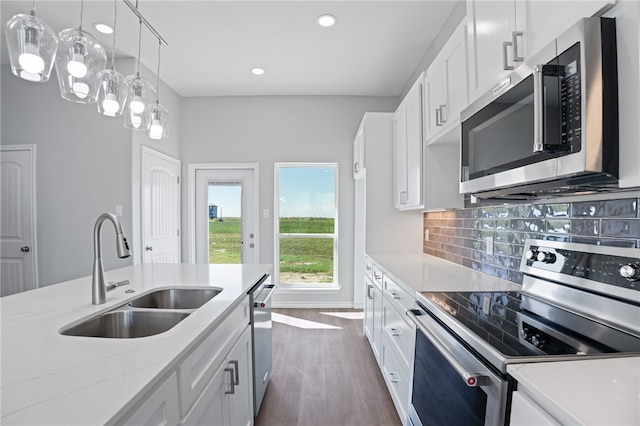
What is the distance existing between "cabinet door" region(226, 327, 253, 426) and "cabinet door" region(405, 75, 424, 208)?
→ 1.51 meters

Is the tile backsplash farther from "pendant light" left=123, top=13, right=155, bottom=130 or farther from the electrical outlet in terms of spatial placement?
"pendant light" left=123, top=13, right=155, bottom=130

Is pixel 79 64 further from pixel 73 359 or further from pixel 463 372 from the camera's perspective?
pixel 463 372

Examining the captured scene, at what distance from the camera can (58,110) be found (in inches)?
131

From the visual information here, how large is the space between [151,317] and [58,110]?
10.8ft

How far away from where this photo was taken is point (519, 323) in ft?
3.53

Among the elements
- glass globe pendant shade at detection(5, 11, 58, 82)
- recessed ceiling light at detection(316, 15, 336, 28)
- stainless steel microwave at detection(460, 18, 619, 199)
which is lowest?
stainless steel microwave at detection(460, 18, 619, 199)

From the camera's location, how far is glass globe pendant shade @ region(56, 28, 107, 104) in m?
1.44

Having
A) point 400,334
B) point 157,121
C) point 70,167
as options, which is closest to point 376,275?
point 400,334

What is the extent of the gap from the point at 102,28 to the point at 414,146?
9.59 feet

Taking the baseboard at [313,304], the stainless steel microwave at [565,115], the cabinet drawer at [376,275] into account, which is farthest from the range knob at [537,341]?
the baseboard at [313,304]

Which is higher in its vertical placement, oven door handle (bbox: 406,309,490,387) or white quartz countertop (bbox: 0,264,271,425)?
white quartz countertop (bbox: 0,264,271,425)

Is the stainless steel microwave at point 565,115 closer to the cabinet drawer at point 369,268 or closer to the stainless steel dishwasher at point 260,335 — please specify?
the stainless steel dishwasher at point 260,335

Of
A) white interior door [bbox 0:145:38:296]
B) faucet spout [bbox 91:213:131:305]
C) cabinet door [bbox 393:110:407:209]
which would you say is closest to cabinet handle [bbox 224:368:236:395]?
faucet spout [bbox 91:213:131:305]

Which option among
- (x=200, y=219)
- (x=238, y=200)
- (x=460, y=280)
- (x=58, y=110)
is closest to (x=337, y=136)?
(x=238, y=200)
